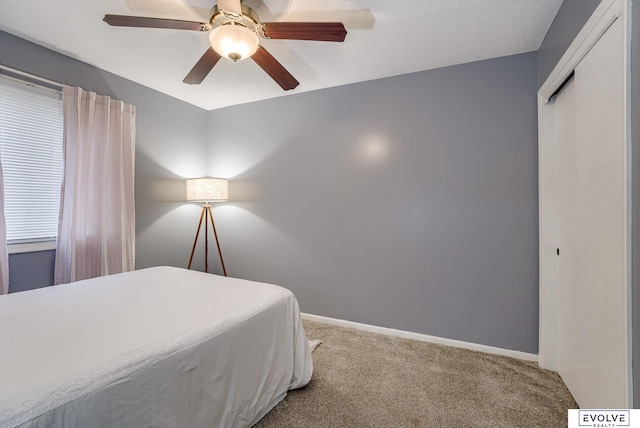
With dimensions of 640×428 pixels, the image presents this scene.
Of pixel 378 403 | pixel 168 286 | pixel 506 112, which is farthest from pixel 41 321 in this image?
pixel 506 112

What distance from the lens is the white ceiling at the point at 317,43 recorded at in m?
1.77

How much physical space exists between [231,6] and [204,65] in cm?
53

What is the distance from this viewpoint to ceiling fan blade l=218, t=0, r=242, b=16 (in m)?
1.41

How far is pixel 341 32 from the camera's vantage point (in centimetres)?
150

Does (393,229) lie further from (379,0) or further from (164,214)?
(164,214)

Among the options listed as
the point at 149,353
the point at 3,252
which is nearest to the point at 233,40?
the point at 149,353

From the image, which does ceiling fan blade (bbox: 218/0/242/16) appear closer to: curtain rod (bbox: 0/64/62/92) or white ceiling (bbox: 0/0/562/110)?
white ceiling (bbox: 0/0/562/110)

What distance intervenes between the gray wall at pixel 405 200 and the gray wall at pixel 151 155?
1.94 feet

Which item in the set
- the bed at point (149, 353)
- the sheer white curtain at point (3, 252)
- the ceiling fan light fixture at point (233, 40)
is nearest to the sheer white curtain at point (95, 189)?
the sheer white curtain at point (3, 252)

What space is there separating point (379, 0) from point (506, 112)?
1368 millimetres

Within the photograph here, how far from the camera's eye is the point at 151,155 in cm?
307

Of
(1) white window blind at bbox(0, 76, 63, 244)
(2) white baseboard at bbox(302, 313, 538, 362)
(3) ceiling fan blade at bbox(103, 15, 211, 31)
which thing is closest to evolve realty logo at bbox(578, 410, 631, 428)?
(2) white baseboard at bbox(302, 313, 538, 362)

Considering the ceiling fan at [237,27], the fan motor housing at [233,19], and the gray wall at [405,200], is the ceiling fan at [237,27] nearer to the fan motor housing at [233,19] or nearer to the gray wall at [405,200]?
the fan motor housing at [233,19]

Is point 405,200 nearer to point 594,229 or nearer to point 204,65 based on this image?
point 594,229
